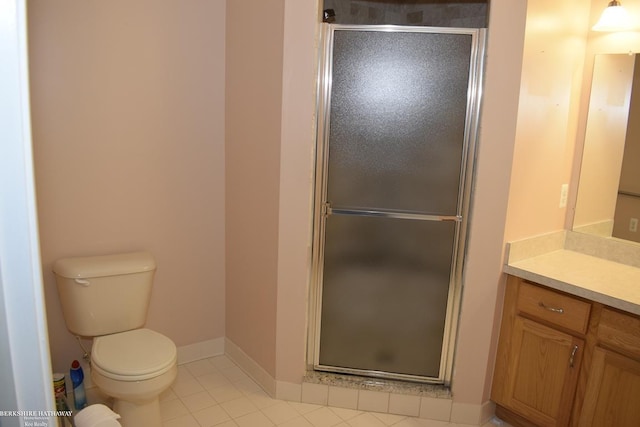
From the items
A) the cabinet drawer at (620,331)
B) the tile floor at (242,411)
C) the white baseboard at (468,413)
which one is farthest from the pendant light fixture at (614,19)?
the tile floor at (242,411)

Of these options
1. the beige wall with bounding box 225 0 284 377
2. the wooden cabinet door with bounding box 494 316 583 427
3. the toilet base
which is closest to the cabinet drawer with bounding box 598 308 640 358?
the wooden cabinet door with bounding box 494 316 583 427

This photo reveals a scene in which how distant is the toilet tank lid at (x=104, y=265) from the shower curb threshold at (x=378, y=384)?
42.5 inches

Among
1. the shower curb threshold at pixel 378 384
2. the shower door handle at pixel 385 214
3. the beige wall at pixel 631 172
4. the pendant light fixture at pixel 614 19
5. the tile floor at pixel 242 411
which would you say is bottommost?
the tile floor at pixel 242 411

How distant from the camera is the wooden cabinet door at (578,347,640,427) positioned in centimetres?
186

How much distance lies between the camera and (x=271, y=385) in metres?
2.56

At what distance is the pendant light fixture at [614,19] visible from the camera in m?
2.21

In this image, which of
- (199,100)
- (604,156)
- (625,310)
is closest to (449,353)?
(625,310)

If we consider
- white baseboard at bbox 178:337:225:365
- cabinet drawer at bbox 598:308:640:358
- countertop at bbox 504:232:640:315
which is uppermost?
countertop at bbox 504:232:640:315

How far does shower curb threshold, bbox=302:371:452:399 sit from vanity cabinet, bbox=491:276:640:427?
0.30 meters

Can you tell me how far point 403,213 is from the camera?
7.49ft

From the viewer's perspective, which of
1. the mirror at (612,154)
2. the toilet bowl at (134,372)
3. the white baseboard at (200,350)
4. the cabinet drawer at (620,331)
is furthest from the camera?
the white baseboard at (200,350)

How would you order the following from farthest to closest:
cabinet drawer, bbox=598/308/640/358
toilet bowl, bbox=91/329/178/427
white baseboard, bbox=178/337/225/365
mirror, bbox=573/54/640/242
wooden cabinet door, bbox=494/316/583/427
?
white baseboard, bbox=178/337/225/365, mirror, bbox=573/54/640/242, wooden cabinet door, bbox=494/316/583/427, toilet bowl, bbox=91/329/178/427, cabinet drawer, bbox=598/308/640/358

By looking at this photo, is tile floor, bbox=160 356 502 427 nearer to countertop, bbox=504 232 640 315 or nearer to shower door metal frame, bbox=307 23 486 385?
shower door metal frame, bbox=307 23 486 385

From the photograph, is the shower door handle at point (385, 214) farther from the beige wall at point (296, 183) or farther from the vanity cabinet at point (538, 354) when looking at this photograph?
the vanity cabinet at point (538, 354)
